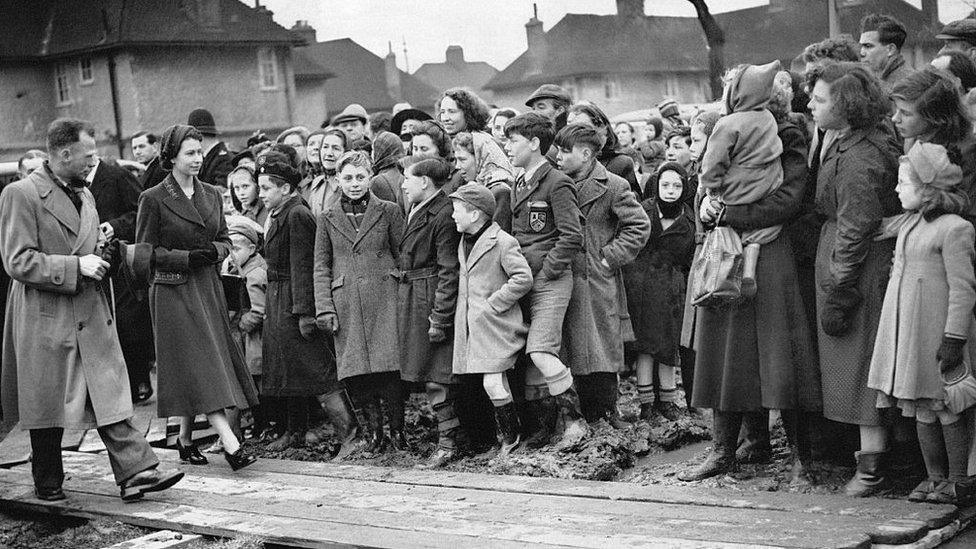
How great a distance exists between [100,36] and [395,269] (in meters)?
31.6

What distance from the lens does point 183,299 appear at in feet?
26.5

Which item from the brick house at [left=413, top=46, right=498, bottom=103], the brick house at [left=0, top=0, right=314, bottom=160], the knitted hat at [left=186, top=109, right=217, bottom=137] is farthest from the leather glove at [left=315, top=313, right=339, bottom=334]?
the brick house at [left=413, top=46, right=498, bottom=103]

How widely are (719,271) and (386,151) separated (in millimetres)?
3589

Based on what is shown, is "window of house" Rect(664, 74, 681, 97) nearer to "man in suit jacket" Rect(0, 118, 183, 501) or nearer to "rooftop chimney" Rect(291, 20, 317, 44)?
"rooftop chimney" Rect(291, 20, 317, 44)

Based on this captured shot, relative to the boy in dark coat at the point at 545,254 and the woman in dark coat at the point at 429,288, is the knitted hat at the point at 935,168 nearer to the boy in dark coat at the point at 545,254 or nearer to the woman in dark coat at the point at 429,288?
the boy in dark coat at the point at 545,254

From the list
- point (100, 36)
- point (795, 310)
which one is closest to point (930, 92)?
point (795, 310)

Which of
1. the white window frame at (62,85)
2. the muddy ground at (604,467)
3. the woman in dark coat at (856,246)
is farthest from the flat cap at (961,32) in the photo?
the white window frame at (62,85)

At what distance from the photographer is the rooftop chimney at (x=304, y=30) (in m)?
43.6

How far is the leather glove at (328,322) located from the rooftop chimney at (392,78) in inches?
1871

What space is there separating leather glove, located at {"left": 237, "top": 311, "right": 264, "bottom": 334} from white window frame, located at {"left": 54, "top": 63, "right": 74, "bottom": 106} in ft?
104

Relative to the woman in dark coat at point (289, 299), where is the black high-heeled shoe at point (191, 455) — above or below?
below

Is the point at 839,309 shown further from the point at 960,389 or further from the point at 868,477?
the point at 868,477

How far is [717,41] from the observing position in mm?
28891

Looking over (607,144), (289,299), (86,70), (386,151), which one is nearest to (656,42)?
(86,70)
